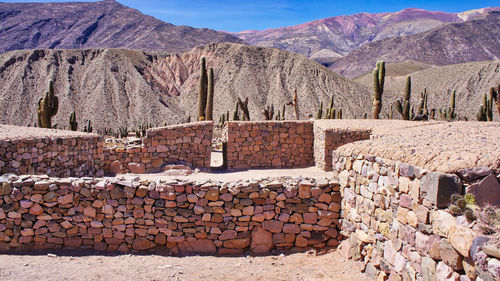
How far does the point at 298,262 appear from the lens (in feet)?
19.1

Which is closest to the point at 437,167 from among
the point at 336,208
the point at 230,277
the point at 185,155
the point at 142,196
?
the point at 336,208

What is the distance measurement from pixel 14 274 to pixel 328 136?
9593 mm

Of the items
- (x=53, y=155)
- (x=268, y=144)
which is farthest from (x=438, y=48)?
(x=53, y=155)

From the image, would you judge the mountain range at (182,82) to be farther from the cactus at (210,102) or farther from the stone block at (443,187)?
the stone block at (443,187)

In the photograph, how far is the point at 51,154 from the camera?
10.4 meters

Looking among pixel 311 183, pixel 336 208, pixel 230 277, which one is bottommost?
pixel 230 277

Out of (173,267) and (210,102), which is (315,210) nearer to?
(173,267)

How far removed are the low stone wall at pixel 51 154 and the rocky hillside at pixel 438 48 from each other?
115 meters

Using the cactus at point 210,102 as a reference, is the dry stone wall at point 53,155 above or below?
below

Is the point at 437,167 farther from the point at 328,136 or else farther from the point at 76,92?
the point at 76,92

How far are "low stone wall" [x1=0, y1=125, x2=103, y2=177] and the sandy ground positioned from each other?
385 centimetres

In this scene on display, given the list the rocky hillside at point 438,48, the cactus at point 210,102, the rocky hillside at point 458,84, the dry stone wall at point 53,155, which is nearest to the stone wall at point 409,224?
the dry stone wall at point 53,155

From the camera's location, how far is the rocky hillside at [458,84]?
211 ft

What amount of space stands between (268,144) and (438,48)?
126 m
